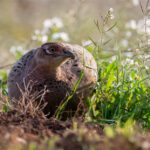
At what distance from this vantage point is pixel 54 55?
3.60m

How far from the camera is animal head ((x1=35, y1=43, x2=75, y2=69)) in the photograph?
360 cm

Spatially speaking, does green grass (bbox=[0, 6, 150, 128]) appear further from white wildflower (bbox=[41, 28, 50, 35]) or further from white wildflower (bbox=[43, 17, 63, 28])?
white wildflower (bbox=[41, 28, 50, 35])

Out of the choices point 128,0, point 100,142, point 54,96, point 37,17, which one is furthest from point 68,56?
point 37,17

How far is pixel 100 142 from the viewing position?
185cm

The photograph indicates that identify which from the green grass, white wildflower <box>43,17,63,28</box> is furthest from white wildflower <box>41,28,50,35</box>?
the green grass

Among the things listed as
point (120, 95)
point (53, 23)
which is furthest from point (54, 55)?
point (53, 23)

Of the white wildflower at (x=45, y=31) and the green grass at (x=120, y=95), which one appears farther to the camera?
the white wildflower at (x=45, y=31)

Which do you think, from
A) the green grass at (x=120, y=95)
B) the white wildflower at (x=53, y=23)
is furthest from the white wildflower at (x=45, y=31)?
the green grass at (x=120, y=95)

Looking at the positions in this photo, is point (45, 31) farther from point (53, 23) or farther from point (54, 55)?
point (54, 55)

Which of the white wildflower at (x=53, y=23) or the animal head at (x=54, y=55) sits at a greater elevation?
the white wildflower at (x=53, y=23)

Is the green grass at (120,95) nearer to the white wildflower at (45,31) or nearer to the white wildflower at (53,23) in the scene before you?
the white wildflower at (53,23)

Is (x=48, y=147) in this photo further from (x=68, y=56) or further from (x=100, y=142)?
(x=68, y=56)

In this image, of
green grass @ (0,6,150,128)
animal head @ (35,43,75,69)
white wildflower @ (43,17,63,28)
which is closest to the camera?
green grass @ (0,6,150,128)

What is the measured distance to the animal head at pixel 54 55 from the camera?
3596mm
